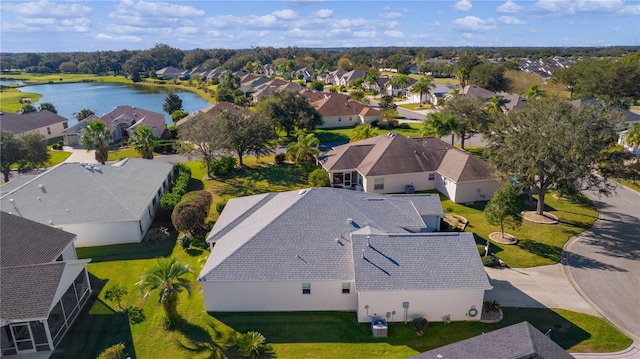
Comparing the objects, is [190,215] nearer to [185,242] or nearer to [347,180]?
[185,242]

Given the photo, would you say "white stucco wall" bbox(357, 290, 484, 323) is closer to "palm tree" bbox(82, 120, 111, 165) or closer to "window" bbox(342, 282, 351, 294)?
"window" bbox(342, 282, 351, 294)

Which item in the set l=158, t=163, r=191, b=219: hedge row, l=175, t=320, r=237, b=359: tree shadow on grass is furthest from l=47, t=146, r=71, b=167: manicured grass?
l=175, t=320, r=237, b=359: tree shadow on grass

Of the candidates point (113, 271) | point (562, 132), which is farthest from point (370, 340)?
point (562, 132)

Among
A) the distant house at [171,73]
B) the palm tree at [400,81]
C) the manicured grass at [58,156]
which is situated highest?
the distant house at [171,73]

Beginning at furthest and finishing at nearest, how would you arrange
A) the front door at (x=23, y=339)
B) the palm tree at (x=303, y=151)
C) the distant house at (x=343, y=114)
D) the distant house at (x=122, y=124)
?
the distant house at (x=343, y=114) → the distant house at (x=122, y=124) → the palm tree at (x=303, y=151) → the front door at (x=23, y=339)

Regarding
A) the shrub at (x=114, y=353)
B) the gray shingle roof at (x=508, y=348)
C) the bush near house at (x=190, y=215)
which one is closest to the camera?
the gray shingle roof at (x=508, y=348)

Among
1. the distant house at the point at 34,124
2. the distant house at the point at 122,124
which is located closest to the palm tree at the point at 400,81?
the distant house at the point at 122,124

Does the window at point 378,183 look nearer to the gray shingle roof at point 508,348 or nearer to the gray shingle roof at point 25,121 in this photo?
the gray shingle roof at point 508,348
